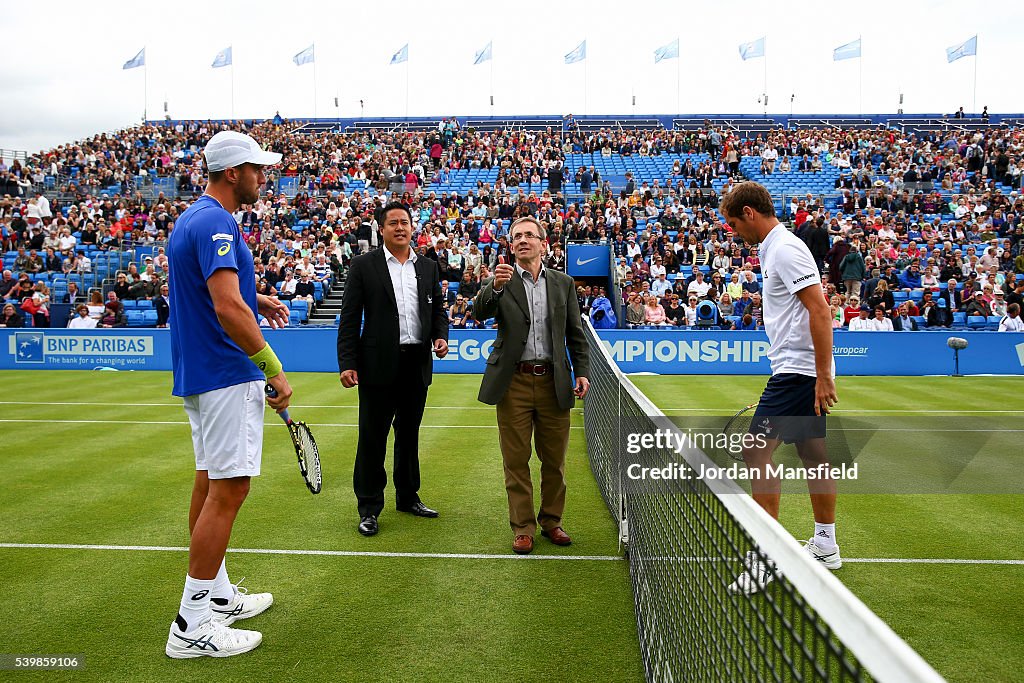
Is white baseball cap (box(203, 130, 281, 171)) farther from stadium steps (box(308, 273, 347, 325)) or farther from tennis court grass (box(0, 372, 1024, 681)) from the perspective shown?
stadium steps (box(308, 273, 347, 325))

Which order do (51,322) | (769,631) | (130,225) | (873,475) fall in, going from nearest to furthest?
(769,631) → (873,475) → (51,322) → (130,225)

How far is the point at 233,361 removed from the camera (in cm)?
370

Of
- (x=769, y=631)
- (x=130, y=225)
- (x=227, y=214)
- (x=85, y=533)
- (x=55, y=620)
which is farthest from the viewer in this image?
(x=130, y=225)

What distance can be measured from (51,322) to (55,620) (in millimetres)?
20183

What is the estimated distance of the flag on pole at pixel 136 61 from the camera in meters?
49.1

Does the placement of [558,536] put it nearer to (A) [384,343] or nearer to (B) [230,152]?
(A) [384,343]

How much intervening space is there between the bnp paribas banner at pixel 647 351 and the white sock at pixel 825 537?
13050 mm

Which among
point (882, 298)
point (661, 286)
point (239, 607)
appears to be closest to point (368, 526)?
point (239, 607)

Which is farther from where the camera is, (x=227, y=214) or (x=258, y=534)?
(x=258, y=534)

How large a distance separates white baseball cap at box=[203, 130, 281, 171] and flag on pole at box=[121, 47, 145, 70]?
173ft

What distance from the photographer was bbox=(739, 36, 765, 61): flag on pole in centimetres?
4846

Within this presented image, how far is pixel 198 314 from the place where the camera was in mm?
3666

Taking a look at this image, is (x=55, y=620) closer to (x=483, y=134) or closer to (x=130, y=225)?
(x=130, y=225)

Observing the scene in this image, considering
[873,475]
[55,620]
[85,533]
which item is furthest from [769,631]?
[873,475]
